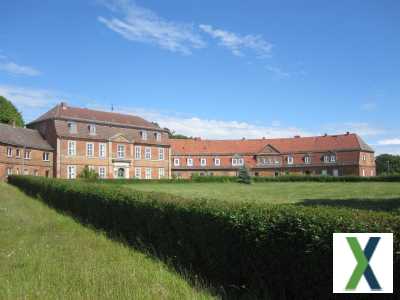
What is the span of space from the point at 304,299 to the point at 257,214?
5.07ft

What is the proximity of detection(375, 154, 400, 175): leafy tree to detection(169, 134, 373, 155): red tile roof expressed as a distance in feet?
164

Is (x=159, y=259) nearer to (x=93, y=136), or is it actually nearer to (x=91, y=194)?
(x=91, y=194)

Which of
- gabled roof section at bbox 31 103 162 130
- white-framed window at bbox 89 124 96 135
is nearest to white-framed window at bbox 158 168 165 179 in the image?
→ gabled roof section at bbox 31 103 162 130

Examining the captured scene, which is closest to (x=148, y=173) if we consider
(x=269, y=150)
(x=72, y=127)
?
(x=72, y=127)

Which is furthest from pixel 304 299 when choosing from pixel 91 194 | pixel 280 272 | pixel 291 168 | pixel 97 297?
pixel 291 168

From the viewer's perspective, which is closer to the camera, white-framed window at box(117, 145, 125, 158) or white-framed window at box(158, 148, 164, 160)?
white-framed window at box(117, 145, 125, 158)

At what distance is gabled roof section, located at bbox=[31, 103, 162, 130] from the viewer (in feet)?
204

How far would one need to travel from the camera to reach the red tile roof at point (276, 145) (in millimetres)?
77938

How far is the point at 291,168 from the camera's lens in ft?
261

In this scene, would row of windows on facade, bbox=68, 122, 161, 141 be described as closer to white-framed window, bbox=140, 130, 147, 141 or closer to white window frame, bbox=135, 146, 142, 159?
white-framed window, bbox=140, 130, 147, 141

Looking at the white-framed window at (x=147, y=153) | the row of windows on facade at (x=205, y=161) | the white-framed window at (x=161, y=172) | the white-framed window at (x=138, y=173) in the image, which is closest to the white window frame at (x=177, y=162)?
the row of windows on facade at (x=205, y=161)

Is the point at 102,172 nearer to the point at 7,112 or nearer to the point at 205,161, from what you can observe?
the point at 7,112

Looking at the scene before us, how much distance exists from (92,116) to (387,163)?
92.0m

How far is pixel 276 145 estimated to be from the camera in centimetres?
8250
